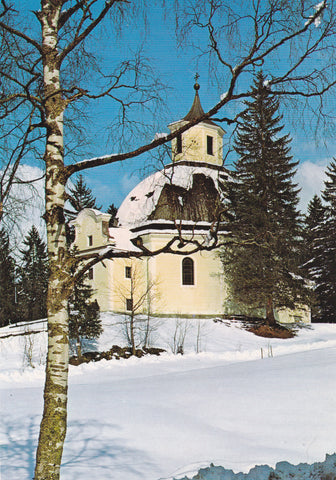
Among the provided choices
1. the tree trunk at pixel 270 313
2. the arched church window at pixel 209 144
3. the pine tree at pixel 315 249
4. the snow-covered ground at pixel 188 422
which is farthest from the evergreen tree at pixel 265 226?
the snow-covered ground at pixel 188 422

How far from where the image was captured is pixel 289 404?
29.2 feet

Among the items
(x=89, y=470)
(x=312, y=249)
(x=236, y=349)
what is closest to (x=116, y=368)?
(x=236, y=349)

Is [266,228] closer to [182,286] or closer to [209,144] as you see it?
[182,286]

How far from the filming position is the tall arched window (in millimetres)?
28953

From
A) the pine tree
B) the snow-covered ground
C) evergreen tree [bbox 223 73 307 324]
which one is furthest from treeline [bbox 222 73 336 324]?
the snow-covered ground

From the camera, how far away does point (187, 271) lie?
1145 inches

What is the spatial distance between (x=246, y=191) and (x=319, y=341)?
9.44 meters

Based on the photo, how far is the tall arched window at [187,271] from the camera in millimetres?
28953

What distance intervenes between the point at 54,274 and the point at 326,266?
3687 centimetres

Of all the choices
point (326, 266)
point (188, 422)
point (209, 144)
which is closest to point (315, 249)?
point (326, 266)

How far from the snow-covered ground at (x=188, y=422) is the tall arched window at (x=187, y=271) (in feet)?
48.4

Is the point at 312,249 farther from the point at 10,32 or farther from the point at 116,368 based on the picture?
the point at 10,32

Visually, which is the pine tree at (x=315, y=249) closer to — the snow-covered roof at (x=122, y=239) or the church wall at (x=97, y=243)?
the snow-covered roof at (x=122, y=239)

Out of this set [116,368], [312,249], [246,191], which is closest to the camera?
[116,368]
